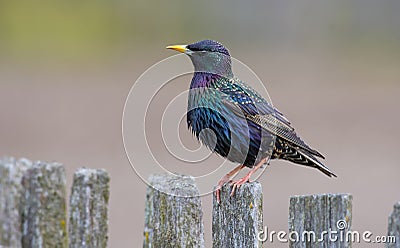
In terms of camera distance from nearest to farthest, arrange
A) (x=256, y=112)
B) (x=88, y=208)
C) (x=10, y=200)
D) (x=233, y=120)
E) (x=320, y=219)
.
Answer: (x=10, y=200) → (x=88, y=208) → (x=320, y=219) → (x=233, y=120) → (x=256, y=112)

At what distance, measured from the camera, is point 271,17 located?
59.0 ft

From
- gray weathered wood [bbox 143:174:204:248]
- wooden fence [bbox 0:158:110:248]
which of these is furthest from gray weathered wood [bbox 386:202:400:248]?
wooden fence [bbox 0:158:110:248]

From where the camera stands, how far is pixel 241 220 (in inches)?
153

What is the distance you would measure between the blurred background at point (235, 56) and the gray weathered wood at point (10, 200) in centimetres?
457

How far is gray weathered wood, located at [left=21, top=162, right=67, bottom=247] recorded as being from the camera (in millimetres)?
3355

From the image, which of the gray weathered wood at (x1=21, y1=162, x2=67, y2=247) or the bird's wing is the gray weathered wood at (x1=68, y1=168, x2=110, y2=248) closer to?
the gray weathered wood at (x1=21, y1=162, x2=67, y2=247)

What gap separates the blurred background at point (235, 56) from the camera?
394 inches

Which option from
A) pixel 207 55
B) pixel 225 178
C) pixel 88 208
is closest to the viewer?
pixel 88 208

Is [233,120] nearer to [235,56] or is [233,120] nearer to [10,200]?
[10,200]

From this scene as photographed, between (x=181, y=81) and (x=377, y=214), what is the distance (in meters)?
5.88

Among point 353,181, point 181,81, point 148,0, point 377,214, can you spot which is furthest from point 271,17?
point 377,214

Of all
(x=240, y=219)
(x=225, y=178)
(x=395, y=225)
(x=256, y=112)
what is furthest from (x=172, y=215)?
(x=256, y=112)

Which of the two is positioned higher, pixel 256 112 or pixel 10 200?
pixel 256 112

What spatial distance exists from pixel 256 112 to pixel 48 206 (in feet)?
6.98
